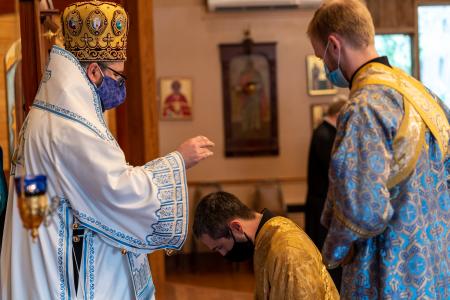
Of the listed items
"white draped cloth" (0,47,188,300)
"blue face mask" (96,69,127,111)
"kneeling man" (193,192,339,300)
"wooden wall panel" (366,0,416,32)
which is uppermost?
"wooden wall panel" (366,0,416,32)

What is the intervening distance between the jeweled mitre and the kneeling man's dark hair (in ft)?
2.15

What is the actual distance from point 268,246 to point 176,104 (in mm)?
6852

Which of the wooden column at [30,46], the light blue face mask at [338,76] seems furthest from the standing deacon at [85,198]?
the wooden column at [30,46]

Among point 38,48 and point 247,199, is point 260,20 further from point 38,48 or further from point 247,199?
point 38,48

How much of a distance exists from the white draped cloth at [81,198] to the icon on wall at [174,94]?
6926 millimetres

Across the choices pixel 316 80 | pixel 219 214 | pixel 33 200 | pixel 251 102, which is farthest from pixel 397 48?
pixel 33 200

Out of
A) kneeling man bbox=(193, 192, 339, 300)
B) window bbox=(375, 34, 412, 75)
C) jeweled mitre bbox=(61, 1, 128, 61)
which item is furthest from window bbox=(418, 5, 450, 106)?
jeweled mitre bbox=(61, 1, 128, 61)

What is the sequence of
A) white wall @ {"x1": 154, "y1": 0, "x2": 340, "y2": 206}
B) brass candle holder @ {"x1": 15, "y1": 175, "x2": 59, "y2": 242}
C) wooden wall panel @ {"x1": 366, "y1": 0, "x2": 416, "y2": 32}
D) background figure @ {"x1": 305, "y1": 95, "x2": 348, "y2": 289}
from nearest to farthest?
brass candle holder @ {"x1": 15, "y1": 175, "x2": 59, "y2": 242}, background figure @ {"x1": 305, "y1": 95, "x2": 348, "y2": 289}, wooden wall panel @ {"x1": 366, "y1": 0, "x2": 416, "y2": 32}, white wall @ {"x1": 154, "y1": 0, "x2": 340, "y2": 206}

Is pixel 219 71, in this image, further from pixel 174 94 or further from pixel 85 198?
pixel 85 198

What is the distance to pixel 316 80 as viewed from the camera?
969 cm

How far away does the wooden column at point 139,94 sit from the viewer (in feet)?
18.5

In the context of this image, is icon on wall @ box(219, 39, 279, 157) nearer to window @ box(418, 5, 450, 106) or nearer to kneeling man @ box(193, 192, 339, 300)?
window @ box(418, 5, 450, 106)

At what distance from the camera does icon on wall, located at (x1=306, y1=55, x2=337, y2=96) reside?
966cm

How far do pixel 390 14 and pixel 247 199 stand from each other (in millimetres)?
2678
